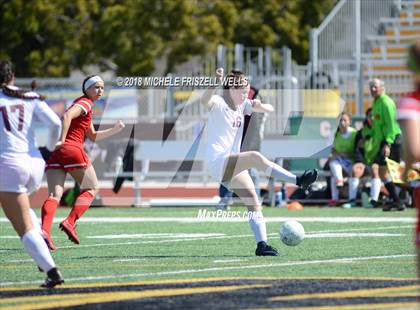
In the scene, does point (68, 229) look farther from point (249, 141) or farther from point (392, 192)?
point (392, 192)

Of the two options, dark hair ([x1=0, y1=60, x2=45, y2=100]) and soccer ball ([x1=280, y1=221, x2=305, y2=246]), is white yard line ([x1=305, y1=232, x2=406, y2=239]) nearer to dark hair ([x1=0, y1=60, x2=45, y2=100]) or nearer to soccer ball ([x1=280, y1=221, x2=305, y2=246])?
soccer ball ([x1=280, y1=221, x2=305, y2=246])

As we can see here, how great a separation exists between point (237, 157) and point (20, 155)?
11.7 ft

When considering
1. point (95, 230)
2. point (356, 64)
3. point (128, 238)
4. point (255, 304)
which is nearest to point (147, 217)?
point (95, 230)

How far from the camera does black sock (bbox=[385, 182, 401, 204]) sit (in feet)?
67.3

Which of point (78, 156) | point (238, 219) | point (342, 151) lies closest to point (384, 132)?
point (342, 151)

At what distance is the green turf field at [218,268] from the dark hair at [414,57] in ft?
5.86

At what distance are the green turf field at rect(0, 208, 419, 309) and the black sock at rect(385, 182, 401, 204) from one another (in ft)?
8.69

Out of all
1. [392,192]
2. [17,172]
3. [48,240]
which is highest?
[17,172]

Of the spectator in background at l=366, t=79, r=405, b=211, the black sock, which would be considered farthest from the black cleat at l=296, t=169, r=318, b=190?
the black sock

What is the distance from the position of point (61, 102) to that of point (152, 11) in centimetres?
1050

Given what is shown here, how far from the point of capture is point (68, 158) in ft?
44.9

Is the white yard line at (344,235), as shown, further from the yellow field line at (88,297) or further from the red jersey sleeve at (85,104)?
the yellow field line at (88,297)

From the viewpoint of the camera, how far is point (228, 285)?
9.41 metres

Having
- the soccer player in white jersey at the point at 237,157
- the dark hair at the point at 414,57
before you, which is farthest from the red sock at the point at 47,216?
the dark hair at the point at 414,57
